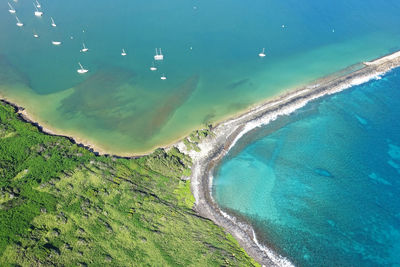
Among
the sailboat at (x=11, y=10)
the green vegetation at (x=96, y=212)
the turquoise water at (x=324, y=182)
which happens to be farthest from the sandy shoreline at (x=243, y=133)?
the sailboat at (x=11, y=10)

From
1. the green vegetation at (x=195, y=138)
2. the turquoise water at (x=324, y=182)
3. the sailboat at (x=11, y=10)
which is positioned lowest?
the turquoise water at (x=324, y=182)

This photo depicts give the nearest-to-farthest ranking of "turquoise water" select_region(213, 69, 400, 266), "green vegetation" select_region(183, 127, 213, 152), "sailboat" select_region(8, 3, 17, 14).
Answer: "turquoise water" select_region(213, 69, 400, 266), "green vegetation" select_region(183, 127, 213, 152), "sailboat" select_region(8, 3, 17, 14)

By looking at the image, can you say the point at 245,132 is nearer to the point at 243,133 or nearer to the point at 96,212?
the point at 243,133

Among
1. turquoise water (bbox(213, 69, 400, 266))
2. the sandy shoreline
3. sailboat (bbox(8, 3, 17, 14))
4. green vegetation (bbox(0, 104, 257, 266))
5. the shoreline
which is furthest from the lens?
sailboat (bbox(8, 3, 17, 14))

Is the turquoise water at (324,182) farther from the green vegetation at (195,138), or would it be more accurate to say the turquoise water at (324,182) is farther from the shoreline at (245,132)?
the green vegetation at (195,138)

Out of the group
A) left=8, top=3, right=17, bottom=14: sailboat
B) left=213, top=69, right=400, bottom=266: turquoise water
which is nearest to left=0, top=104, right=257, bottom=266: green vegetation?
left=213, top=69, right=400, bottom=266: turquoise water

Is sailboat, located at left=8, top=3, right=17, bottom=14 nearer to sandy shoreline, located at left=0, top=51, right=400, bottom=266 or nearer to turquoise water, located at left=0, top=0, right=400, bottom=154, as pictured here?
turquoise water, located at left=0, top=0, right=400, bottom=154

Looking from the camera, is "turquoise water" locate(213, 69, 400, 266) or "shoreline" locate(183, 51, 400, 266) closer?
"turquoise water" locate(213, 69, 400, 266)
